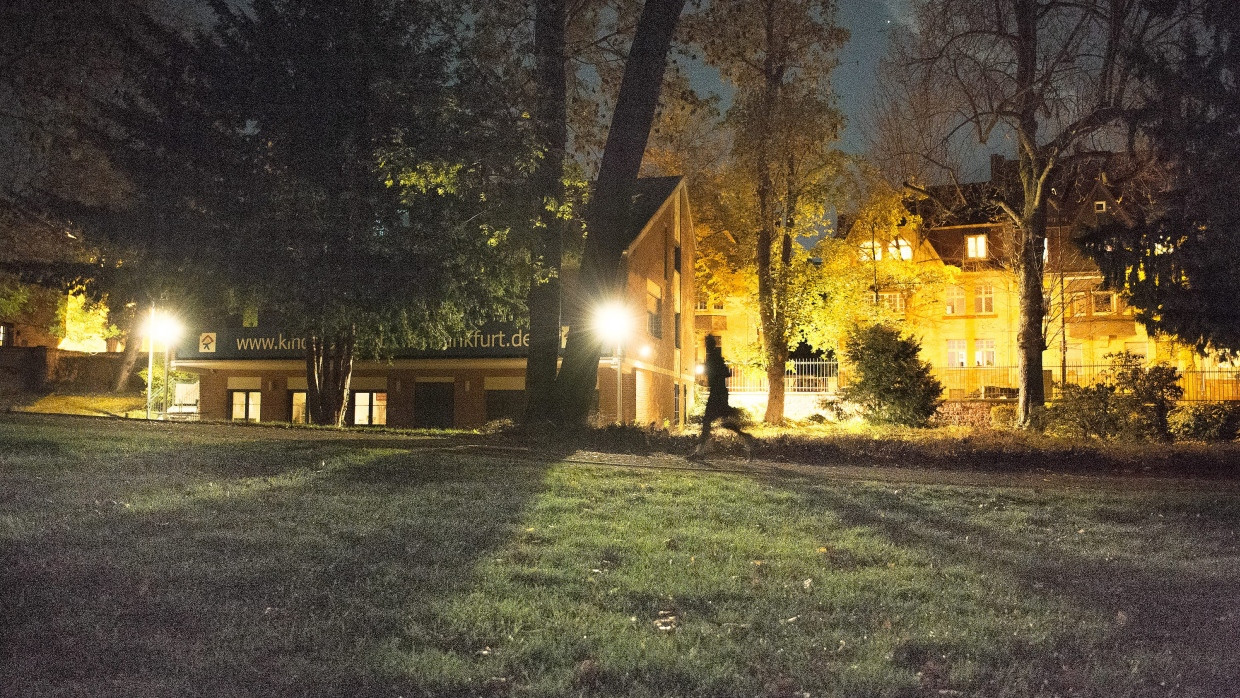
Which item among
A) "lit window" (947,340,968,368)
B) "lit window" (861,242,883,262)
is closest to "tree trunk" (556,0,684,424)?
"lit window" (861,242,883,262)

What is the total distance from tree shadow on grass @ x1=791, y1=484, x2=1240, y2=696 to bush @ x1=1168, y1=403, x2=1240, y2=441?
33.8ft

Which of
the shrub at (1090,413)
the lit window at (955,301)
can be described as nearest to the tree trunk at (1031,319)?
the shrub at (1090,413)

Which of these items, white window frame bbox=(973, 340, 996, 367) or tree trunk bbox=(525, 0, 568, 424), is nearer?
tree trunk bbox=(525, 0, 568, 424)

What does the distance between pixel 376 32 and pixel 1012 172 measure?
17.7 m

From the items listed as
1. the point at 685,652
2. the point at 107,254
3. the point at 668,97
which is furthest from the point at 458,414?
the point at 685,652

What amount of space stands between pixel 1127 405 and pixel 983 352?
34.0 m

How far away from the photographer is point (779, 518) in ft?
28.2

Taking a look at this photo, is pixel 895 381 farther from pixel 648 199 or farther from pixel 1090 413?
pixel 648 199

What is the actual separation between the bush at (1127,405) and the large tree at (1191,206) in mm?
4716

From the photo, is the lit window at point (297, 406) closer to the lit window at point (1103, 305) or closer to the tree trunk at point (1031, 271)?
the tree trunk at point (1031, 271)

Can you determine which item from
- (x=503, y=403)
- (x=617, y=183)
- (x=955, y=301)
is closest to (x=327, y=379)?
(x=503, y=403)

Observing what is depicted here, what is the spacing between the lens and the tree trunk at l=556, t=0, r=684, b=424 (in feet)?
49.9

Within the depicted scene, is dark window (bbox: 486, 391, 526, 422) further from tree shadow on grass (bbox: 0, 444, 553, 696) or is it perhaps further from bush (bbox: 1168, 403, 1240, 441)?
tree shadow on grass (bbox: 0, 444, 553, 696)

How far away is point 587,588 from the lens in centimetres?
603
